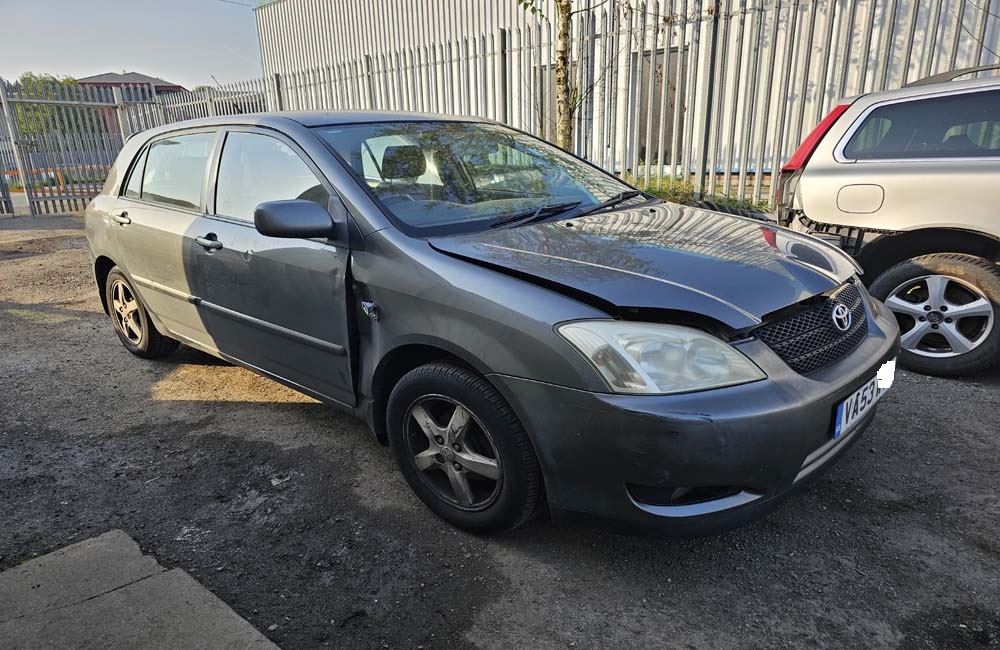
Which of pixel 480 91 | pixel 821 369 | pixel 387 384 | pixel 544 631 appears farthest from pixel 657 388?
pixel 480 91

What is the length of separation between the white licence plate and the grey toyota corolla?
2 cm

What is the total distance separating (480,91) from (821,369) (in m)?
8.70

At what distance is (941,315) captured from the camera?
381 cm

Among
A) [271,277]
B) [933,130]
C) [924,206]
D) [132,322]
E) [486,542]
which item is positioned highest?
[933,130]

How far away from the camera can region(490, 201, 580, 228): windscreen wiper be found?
2764 millimetres

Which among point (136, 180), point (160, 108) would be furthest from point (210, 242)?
point (160, 108)

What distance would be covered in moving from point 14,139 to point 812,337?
1518 centimetres

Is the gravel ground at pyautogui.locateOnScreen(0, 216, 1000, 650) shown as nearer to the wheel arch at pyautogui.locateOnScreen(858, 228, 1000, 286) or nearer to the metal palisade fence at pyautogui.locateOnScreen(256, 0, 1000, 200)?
the wheel arch at pyautogui.locateOnScreen(858, 228, 1000, 286)

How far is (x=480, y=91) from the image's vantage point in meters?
9.93

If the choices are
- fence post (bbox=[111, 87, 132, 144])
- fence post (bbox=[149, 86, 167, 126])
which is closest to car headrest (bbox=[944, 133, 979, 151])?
fence post (bbox=[111, 87, 132, 144])

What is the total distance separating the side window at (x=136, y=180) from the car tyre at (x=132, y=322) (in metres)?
0.55

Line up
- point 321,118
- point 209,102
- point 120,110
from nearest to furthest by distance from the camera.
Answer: point 321,118 → point 120,110 → point 209,102

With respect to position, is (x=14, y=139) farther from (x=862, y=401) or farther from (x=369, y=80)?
(x=862, y=401)

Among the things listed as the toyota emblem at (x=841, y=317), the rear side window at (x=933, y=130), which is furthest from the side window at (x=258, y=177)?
the rear side window at (x=933, y=130)
